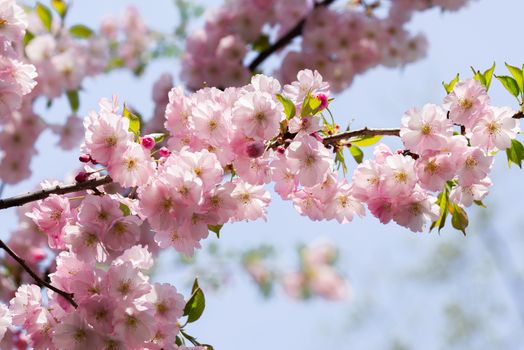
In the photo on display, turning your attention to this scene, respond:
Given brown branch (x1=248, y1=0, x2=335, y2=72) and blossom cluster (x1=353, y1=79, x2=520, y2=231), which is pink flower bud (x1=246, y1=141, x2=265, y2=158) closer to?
blossom cluster (x1=353, y1=79, x2=520, y2=231)

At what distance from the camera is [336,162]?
188 centimetres

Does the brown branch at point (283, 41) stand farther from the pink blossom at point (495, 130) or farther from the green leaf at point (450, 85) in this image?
the pink blossom at point (495, 130)

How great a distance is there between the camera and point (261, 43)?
182 inches

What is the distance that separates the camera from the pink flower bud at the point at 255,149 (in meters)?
1.65

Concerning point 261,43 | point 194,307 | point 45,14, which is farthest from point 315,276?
point 194,307

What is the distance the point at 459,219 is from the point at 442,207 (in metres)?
0.05

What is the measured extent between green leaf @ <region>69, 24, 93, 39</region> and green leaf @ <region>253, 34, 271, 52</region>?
108cm

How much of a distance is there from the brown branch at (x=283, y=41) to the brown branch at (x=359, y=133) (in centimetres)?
268

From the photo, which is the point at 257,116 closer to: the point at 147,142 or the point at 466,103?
the point at 147,142

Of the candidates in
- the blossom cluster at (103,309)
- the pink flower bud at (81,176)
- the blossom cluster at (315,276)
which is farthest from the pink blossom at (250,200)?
the blossom cluster at (315,276)

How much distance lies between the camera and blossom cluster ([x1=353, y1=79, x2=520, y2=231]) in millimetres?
1699

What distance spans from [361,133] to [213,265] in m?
4.89

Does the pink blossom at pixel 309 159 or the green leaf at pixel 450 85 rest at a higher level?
the green leaf at pixel 450 85

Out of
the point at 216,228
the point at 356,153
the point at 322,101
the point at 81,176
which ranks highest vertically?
the point at 322,101
